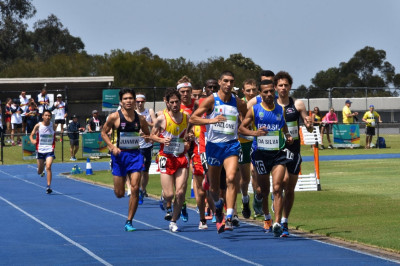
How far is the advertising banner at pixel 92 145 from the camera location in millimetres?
39584

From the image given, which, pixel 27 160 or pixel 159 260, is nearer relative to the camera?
pixel 159 260

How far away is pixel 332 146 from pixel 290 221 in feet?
95.7

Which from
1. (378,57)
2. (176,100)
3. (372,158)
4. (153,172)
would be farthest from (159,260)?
(378,57)

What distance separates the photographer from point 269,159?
13.3 metres

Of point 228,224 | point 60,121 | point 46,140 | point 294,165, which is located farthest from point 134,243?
point 60,121

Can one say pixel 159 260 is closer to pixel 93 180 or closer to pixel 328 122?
pixel 93 180

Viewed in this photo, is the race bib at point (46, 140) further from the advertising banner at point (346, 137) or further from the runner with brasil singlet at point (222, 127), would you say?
the advertising banner at point (346, 137)

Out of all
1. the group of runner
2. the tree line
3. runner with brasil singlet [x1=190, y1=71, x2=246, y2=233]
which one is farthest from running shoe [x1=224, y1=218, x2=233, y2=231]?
the tree line

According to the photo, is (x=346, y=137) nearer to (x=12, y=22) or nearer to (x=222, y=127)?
(x=222, y=127)

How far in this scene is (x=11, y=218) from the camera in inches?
683

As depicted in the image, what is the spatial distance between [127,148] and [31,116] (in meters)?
28.6

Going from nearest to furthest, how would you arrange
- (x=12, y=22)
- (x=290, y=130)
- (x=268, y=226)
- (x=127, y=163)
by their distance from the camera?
(x=290, y=130) < (x=268, y=226) < (x=127, y=163) < (x=12, y=22)

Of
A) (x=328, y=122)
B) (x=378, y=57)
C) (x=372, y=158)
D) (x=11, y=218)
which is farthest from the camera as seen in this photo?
(x=378, y=57)

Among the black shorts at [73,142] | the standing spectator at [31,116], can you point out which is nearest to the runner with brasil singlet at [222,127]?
the black shorts at [73,142]
